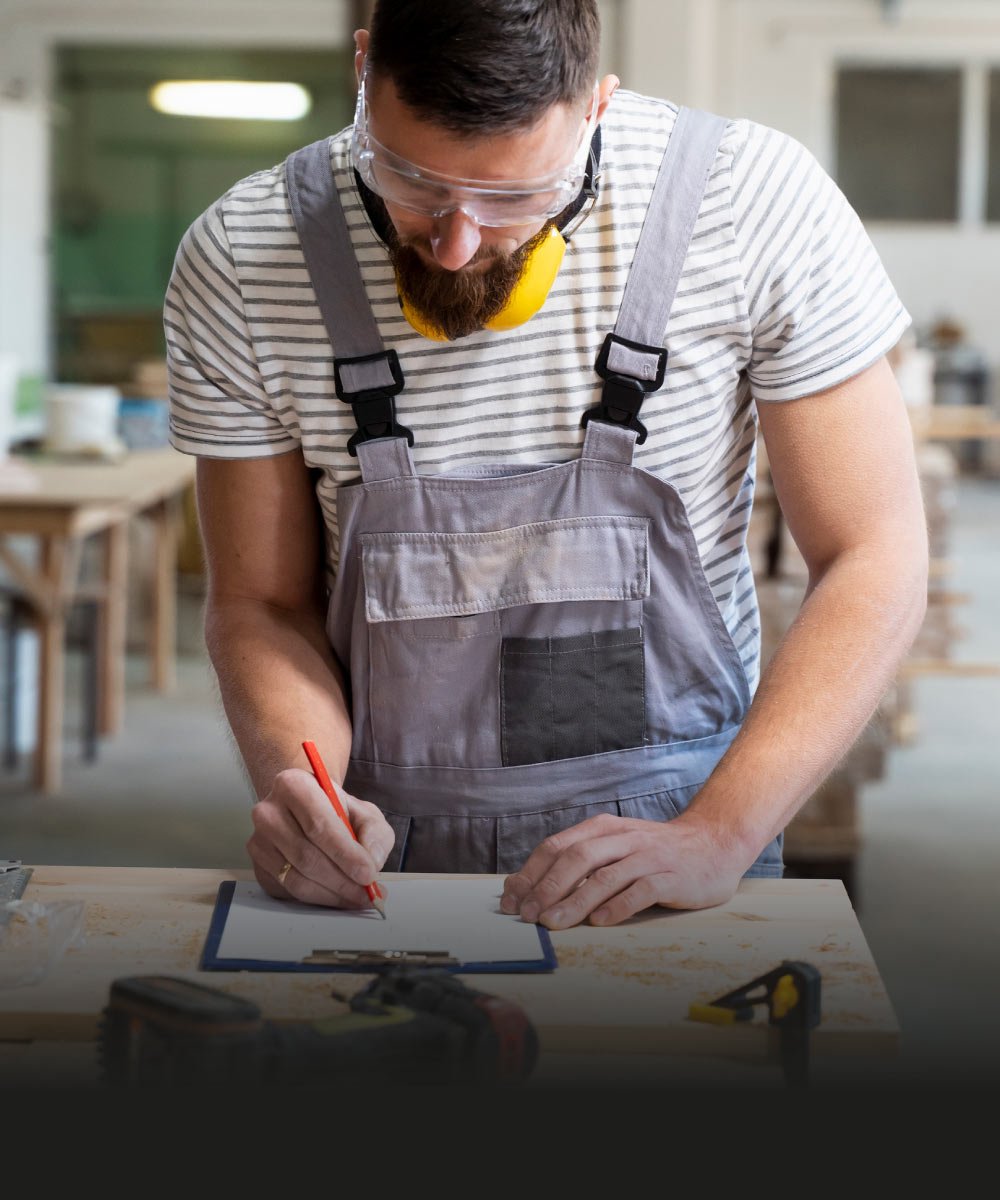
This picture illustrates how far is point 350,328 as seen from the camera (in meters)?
1.36

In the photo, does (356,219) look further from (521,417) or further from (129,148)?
(129,148)

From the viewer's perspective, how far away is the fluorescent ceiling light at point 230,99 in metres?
9.80

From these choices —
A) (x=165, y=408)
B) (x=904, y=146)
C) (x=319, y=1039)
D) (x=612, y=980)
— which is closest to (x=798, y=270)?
(x=612, y=980)

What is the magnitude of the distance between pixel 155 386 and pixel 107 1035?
6.02 meters

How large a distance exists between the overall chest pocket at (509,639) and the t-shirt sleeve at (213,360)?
153 mm

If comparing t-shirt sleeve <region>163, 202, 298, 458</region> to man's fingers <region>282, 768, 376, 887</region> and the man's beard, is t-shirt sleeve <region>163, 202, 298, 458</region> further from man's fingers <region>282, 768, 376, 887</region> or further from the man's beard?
man's fingers <region>282, 768, 376, 887</region>

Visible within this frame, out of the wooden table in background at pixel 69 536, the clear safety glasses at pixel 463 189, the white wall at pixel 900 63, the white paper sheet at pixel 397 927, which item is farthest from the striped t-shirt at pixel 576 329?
the white wall at pixel 900 63

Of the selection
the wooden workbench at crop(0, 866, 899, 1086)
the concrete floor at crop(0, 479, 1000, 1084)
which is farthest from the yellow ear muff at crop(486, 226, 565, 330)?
the concrete floor at crop(0, 479, 1000, 1084)

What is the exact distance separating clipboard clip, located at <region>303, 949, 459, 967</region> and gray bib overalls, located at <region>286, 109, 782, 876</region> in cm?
35

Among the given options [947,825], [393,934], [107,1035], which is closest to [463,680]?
[393,934]

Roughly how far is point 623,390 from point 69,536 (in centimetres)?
296

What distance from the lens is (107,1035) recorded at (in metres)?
0.94

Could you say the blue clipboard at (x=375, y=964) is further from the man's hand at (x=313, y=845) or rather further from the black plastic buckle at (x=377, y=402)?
the black plastic buckle at (x=377, y=402)

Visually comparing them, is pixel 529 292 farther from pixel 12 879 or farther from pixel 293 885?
pixel 12 879
